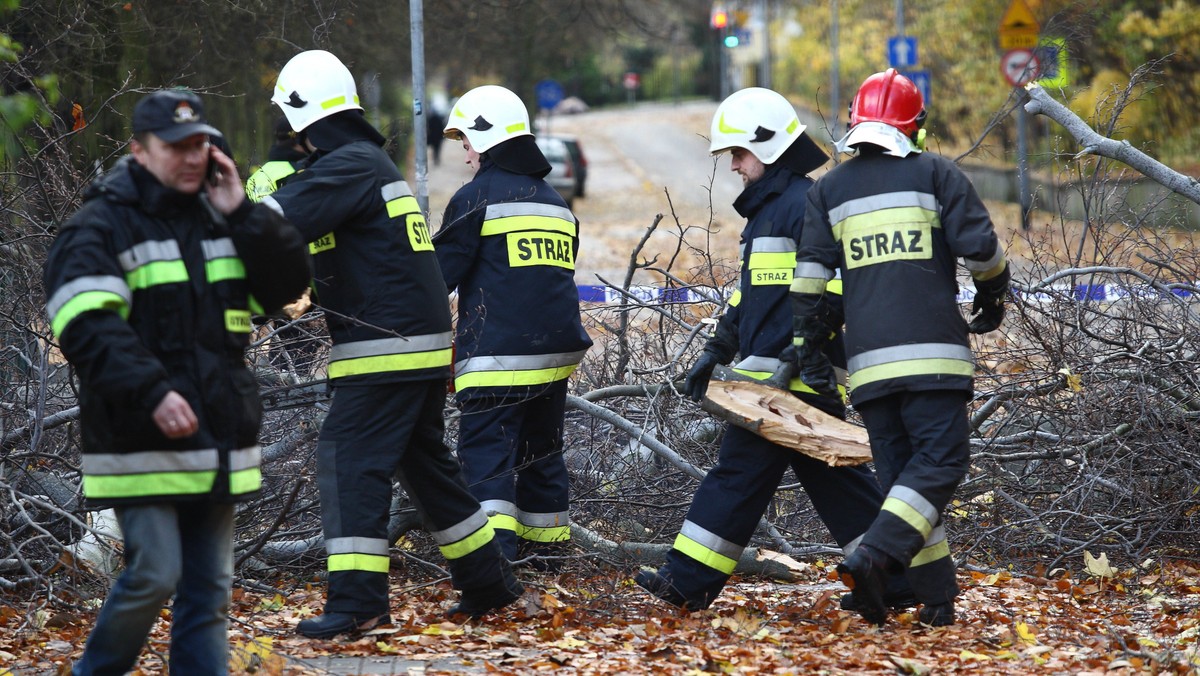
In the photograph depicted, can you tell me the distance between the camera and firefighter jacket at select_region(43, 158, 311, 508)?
3.41 metres

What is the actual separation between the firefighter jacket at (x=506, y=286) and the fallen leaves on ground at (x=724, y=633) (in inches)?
34.5

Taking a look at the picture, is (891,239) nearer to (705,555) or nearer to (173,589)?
(705,555)

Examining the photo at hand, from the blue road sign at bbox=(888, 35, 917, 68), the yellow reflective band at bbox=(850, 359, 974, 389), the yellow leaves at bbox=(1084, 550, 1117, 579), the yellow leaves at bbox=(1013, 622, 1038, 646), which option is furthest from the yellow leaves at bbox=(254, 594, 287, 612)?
the blue road sign at bbox=(888, 35, 917, 68)

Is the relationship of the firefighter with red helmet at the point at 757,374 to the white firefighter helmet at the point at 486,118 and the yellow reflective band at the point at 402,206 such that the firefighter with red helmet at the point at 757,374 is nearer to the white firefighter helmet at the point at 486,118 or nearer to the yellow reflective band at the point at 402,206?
the white firefighter helmet at the point at 486,118

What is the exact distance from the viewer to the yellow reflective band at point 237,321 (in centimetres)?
370

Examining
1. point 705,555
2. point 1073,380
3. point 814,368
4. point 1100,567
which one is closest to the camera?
point 814,368

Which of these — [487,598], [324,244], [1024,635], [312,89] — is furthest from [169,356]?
[1024,635]

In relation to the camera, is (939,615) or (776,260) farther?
(776,260)

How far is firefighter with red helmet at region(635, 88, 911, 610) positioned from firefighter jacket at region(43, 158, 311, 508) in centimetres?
193

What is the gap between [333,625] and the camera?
4.60 m

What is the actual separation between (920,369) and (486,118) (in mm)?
2103

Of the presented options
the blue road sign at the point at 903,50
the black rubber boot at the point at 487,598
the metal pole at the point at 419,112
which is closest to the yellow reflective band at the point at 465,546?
the black rubber boot at the point at 487,598

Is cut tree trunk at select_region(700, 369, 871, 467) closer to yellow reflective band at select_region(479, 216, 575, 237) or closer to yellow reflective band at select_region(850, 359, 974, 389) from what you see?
yellow reflective band at select_region(850, 359, 974, 389)

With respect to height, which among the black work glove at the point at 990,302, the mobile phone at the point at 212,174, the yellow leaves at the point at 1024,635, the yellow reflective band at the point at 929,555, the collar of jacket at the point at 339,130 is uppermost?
the collar of jacket at the point at 339,130
